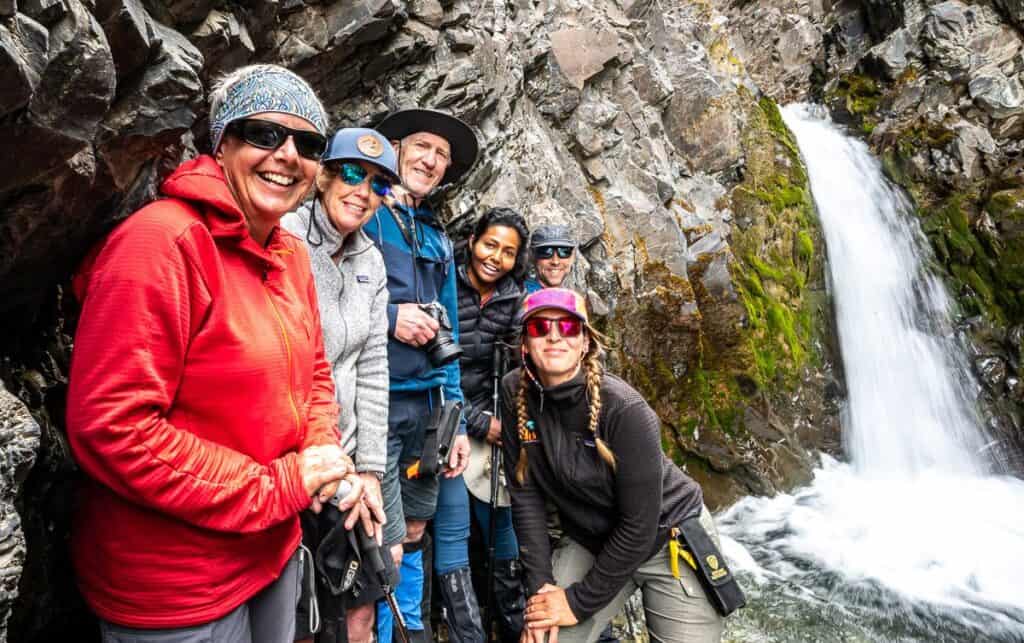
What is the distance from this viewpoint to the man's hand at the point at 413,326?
148 inches

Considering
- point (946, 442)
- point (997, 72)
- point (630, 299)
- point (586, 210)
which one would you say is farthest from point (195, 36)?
point (997, 72)

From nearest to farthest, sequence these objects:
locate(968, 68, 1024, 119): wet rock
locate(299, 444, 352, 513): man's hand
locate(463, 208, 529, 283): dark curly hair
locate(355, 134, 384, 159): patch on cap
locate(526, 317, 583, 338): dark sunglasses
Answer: locate(299, 444, 352, 513): man's hand → locate(355, 134, 384, 159): patch on cap → locate(526, 317, 583, 338): dark sunglasses → locate(463, 208, 529, 283): dark curly hair → locate(968, 68, 1024, 119): wet rock

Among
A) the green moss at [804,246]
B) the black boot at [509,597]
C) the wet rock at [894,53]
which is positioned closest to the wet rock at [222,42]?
the black boot at [509,597]

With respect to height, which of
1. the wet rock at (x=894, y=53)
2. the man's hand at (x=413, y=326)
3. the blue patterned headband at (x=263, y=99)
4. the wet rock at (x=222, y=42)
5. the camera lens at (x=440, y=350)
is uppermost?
the wet rock at (x=894, y=53)

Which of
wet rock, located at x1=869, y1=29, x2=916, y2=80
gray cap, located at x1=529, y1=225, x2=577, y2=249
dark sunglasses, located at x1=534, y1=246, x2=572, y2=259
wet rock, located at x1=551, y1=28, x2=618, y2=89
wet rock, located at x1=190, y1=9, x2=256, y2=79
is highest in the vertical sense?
wet rock, located at x1=869, y1=29, x2=916, y2=80

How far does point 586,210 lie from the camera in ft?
30.2

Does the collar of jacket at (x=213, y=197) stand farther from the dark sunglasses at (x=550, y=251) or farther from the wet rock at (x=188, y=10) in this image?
the dark sunglasses at (x=550, y=251)

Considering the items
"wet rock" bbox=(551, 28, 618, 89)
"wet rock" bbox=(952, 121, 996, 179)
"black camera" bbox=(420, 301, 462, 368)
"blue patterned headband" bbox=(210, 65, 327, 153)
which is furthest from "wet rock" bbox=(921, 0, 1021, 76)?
"blue patterned headband" bbox=(210, 65, 327, 153)

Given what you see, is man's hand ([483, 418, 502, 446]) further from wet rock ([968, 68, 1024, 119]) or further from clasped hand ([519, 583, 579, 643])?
wet rock ([968, 68, 1024, 119])

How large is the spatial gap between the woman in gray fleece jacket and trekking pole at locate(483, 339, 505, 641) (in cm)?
154

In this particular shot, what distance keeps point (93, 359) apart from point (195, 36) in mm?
2936

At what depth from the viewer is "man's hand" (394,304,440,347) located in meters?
3.77

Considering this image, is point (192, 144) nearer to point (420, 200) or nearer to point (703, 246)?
point (420, 200)

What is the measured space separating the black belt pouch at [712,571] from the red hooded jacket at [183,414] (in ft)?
8.28
